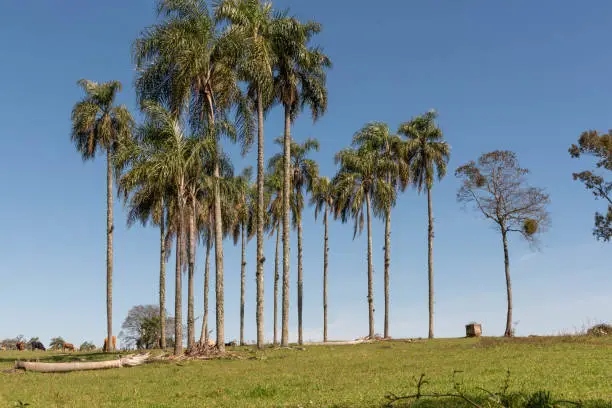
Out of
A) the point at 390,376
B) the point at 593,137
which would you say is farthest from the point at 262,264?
the point at 593,137

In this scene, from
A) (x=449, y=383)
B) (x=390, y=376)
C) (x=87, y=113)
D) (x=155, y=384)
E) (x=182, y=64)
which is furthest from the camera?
(x=87, y=113)

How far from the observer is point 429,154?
57.3 meters

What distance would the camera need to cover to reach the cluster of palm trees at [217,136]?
36219 mm

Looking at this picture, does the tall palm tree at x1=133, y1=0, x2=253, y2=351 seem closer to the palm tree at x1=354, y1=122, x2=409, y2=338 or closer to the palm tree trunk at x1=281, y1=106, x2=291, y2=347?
the palm tree trunk at x1=281, y1=106, x2=291, y2=347

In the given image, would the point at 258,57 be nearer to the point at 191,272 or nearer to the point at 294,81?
the point at 294,81

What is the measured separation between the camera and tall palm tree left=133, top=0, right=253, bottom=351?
3781cm

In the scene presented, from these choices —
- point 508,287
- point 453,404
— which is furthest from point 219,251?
point 453,404

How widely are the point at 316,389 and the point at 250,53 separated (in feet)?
95.2

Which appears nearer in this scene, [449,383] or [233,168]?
[449,383]

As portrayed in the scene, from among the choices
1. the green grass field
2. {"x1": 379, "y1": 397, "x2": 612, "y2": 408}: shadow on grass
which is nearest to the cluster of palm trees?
the green grass field

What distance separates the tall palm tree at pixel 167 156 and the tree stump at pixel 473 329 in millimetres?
24807

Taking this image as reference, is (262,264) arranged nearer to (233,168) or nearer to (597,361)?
(233,168)

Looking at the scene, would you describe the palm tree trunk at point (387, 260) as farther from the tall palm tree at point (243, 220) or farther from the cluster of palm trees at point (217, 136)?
the tall palm tree at point (243, 220)

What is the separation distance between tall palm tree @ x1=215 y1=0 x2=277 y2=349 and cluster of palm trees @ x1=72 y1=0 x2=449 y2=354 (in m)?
0.07
